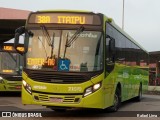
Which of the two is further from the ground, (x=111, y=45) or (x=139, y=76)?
(x=111, y=45)

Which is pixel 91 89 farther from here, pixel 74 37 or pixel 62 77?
pixel 74 37

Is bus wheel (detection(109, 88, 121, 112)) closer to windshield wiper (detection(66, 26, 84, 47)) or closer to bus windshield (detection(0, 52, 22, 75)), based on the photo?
windshield wiper (detection(66, 26, 84, 47))

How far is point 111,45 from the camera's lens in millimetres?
12773

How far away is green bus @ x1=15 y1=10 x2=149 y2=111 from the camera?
1199 centimetres

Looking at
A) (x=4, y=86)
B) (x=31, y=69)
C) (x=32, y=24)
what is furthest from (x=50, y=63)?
(x=4, y=86)

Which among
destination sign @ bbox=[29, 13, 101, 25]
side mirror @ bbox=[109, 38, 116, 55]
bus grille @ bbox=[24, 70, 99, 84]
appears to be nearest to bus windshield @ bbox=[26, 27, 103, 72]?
bus grille @ bbox=[24, 70, 99, 84]

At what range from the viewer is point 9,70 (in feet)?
70.2

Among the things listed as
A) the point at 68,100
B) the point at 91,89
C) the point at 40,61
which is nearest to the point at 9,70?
the point at 40,61

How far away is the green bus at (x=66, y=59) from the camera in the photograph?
1199cm

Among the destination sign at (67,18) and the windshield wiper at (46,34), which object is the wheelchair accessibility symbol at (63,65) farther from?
the destination sign at (67,18)

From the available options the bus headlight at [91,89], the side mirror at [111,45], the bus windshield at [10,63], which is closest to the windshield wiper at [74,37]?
the side mirror at [111,45]

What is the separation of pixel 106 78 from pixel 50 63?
69.8 inches

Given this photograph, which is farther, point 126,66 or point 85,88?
point 126,66

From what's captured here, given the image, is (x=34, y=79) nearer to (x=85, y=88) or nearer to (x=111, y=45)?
(x=85, y=88)
